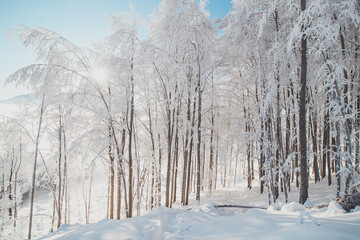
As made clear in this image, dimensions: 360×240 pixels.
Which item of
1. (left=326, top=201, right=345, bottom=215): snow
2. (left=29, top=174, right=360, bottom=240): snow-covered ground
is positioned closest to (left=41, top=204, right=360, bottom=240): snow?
(left=29, top=174, right=360, bottom=240): snow-covered ground

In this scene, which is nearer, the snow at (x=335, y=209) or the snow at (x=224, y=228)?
the snow at (x=224, y=228)

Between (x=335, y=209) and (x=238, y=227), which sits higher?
(x=335, y=209)

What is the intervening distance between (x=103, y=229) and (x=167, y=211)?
2.11 meters

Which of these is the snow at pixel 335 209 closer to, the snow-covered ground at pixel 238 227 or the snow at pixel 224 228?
the snow-covered ground at pixel 238 227

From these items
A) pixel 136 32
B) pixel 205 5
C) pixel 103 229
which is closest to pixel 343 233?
pixel 103 229

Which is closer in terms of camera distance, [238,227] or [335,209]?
[238,227]

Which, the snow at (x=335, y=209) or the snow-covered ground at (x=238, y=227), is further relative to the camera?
the snow at (x=335, y=209)

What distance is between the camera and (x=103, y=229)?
134 inches

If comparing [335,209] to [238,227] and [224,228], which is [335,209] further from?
[224,228]

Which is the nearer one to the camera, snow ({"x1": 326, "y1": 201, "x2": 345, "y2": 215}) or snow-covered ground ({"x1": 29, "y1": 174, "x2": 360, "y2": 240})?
snow-covered ground ({"x1": 29, "y1": 174, "x2": 360, "y2": 240})

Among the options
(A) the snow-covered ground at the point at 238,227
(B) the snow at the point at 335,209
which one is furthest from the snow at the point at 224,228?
(B) the snow at the point at 335,209

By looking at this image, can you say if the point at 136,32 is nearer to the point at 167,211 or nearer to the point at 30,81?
the point at 30,81

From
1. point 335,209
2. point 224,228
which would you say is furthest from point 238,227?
point 335,209

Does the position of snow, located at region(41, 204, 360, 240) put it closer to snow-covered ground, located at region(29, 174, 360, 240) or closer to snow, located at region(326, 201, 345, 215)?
snow-covered ground, located at region(29, 174, 360, 240)
